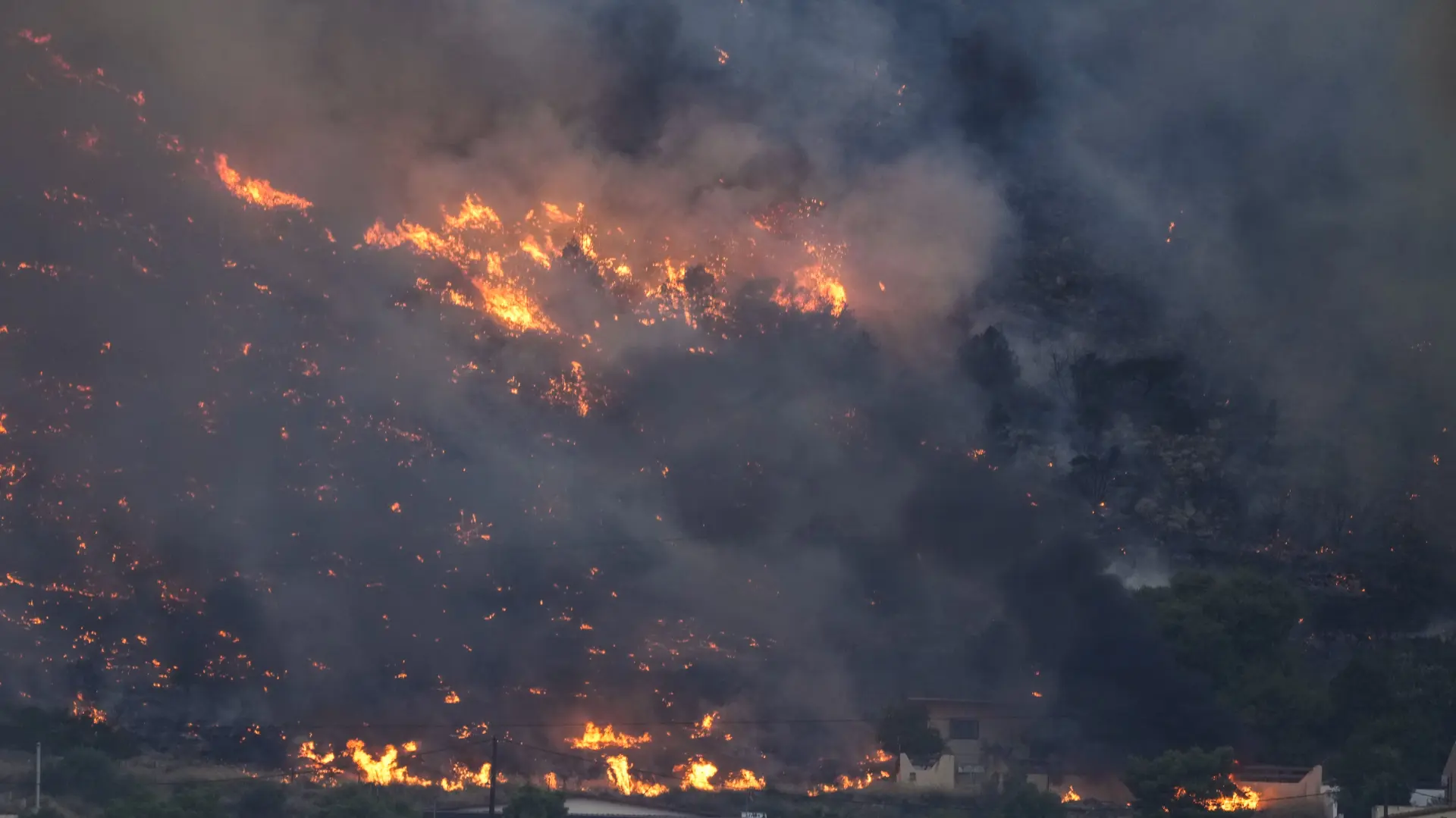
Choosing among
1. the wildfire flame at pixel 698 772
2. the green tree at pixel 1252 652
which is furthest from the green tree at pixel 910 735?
the green tree at pixel 1252 652

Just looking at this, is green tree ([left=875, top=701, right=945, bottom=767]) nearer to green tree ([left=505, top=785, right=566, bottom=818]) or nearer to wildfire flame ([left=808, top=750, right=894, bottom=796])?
wildfire flame ([left=808, top=750, right=894, bottom=796])

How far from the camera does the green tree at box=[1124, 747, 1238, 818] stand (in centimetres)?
6291

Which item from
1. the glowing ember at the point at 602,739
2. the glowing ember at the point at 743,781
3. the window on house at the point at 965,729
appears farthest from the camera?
the window on house at the point at 965,729

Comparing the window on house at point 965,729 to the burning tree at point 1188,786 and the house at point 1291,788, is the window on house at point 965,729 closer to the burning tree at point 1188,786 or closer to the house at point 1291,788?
the house at point 1291,788

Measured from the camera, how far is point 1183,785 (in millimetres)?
63031

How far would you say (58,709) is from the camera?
70.6 meters

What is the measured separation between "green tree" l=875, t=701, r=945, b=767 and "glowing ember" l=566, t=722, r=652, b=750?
29.1 feet

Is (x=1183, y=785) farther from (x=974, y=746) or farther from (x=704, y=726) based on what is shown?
(x=704, y=726)

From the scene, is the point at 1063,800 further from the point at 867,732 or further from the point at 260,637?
the point at 260,637

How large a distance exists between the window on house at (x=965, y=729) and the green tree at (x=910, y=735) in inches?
64.7

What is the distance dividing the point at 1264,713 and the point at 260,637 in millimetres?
38351

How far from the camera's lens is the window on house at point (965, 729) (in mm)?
73688

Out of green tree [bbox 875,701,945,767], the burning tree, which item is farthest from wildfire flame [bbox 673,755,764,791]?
the burning tree

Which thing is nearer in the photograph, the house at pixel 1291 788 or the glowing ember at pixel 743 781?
the house at pixel 1291 788
